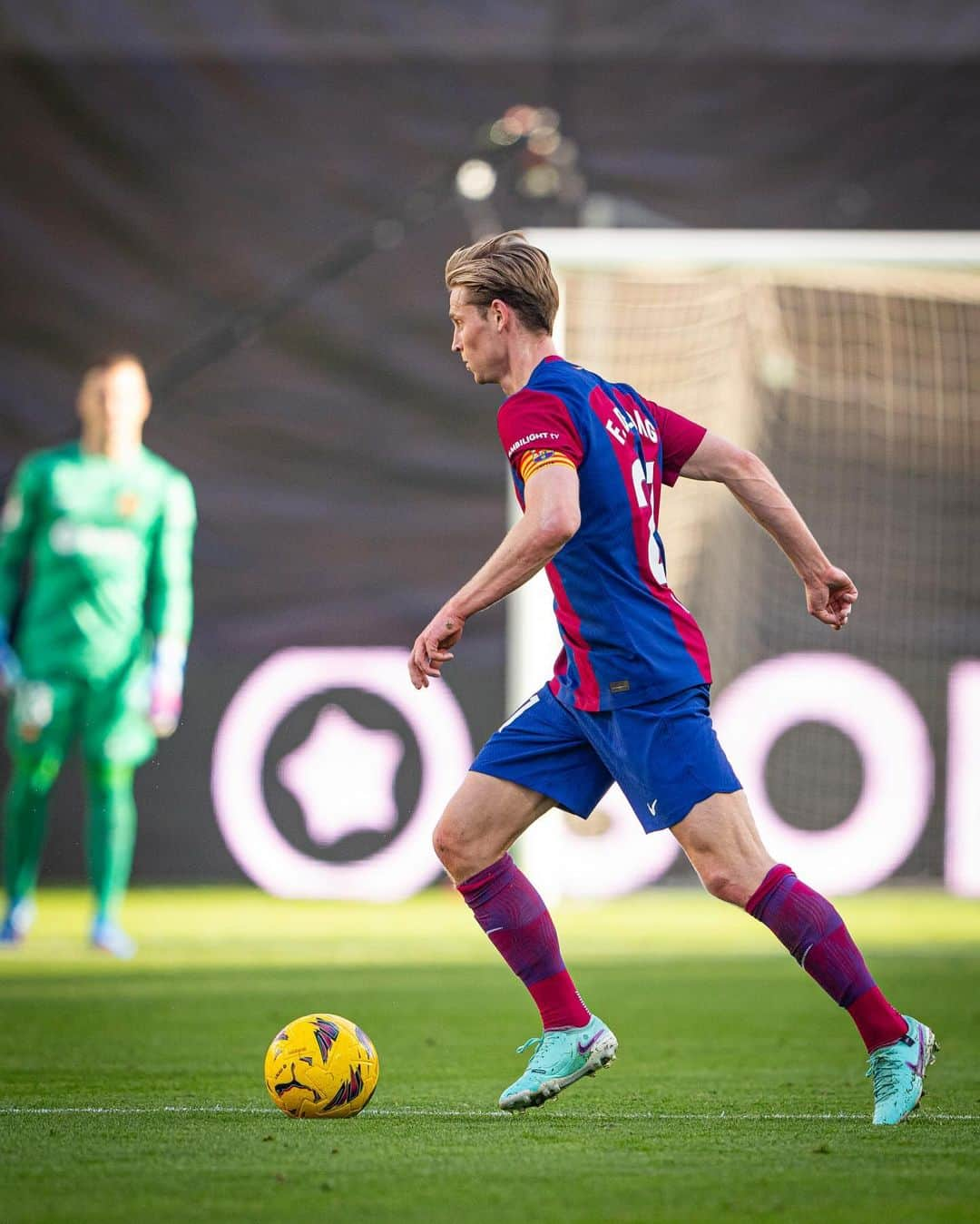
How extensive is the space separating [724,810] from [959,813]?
22.0 feet

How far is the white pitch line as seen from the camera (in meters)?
4.08

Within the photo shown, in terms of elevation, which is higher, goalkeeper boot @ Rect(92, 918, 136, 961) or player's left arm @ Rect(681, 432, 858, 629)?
player's left arm @ Rect(681, 432, 858, 629)

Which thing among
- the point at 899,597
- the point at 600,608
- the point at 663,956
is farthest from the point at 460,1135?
the point at 899,597

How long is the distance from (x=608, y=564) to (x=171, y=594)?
165 inches

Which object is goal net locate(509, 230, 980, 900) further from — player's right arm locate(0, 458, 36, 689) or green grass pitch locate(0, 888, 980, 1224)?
player's right arm locate(0, 458, 36, 689)

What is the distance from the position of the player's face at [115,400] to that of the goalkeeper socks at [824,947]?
15.0 feet

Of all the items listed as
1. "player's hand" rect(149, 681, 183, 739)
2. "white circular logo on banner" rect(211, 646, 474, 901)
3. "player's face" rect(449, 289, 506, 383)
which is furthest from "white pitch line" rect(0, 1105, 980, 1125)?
"white circular logo on banner" rect(211, 646, 474, 901)

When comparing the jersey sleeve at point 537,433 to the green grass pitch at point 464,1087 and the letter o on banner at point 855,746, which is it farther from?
the letter o on banner at point 855,746

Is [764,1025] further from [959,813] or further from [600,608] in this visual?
[959,813]

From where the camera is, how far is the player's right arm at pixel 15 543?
811 centimetres

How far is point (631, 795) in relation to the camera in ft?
13.4

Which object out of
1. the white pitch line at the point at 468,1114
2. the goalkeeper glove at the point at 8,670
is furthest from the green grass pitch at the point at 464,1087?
the goalkeeper glove at the point at 8,670

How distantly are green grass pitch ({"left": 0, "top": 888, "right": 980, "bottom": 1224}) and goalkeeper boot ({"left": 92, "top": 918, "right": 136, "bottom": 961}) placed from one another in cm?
11

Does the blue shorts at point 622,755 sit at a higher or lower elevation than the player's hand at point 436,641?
lower
